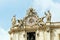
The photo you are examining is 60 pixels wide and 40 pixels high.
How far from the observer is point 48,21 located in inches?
2179

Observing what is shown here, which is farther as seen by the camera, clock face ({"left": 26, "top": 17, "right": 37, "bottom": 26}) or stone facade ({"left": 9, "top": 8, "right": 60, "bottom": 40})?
clock face ({"left": 26, "top": 17, "right": 37, "bottom": 26})

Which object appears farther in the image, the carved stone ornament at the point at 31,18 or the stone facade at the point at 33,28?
the carved stone ornament at the point at 31,18

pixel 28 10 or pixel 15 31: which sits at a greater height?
pixel 28 10

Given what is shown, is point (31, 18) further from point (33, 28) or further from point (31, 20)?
point (33, 28)

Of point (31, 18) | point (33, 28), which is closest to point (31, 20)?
point (31, 18)

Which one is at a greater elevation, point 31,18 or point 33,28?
point 31,18

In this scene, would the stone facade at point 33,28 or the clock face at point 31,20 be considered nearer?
the stone facade at point 33,28

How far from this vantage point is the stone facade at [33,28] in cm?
5516

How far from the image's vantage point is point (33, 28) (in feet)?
182

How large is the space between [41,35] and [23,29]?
10.3ft

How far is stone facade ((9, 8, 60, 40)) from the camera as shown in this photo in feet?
181

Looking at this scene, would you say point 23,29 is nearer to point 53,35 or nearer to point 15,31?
point 15,31

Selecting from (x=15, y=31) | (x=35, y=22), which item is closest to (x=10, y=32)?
(x=15, y=31)

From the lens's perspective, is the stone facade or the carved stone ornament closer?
the stone facade
